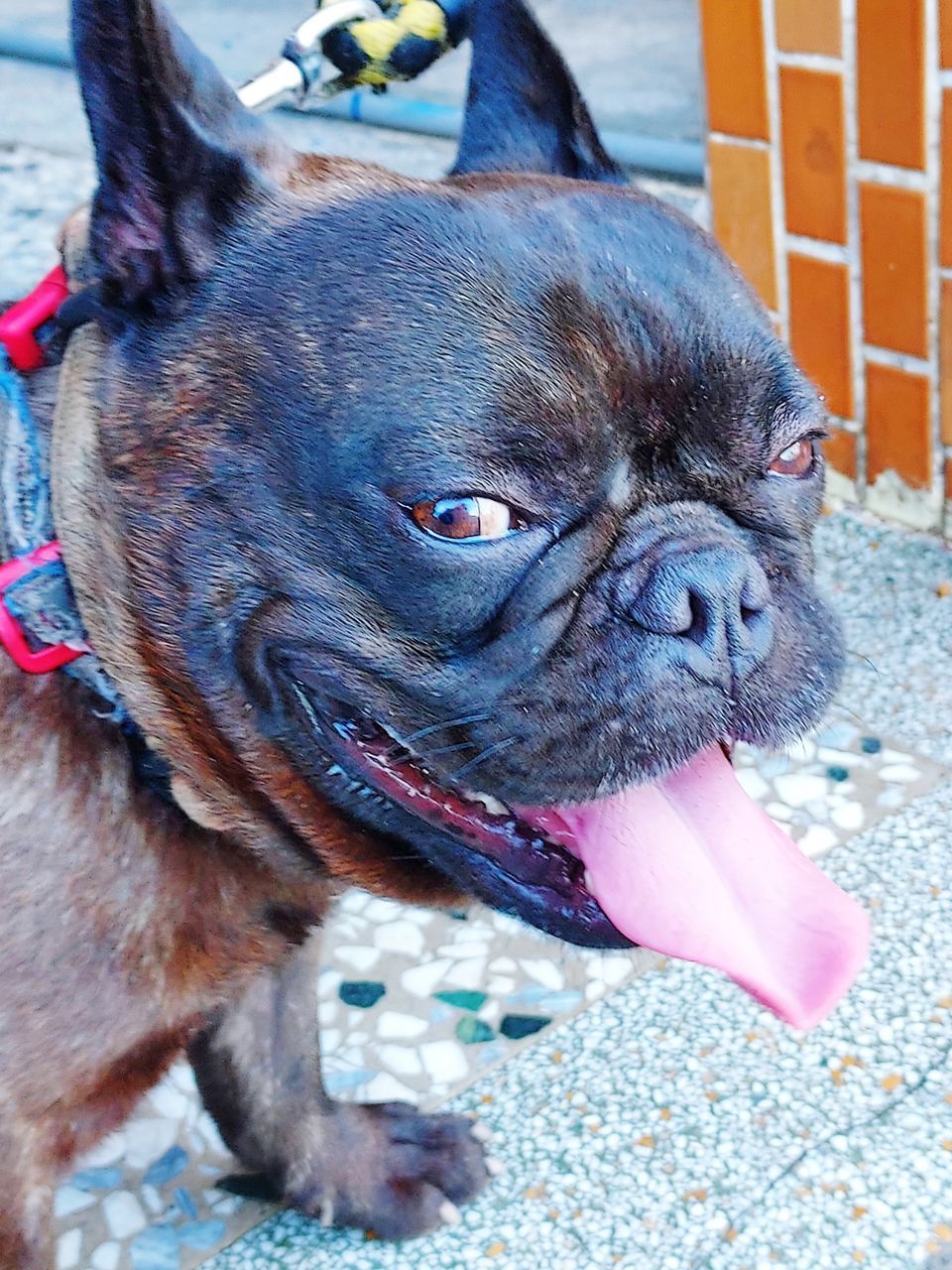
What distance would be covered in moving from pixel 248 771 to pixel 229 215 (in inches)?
22.6

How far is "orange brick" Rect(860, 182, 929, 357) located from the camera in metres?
2.94

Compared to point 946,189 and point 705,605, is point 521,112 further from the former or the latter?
point 946,189

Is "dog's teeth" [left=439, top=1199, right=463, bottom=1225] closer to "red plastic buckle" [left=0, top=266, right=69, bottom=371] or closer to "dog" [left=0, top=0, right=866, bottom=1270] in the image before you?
"dog" [left=0, top=0, right=866, bottom=1270]

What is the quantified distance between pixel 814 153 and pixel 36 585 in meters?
2.09

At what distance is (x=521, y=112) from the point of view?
1828 millimetres

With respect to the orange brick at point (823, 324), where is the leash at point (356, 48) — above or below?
above

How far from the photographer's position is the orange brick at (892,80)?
110 inches

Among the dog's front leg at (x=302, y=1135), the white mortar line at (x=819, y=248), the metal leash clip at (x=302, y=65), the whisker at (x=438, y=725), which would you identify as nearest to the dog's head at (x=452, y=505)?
the whisker at (x=438, y=725)

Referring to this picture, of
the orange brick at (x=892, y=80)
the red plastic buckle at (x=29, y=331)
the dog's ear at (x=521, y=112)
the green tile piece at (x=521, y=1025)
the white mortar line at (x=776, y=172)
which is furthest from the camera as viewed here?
the white mortar line at (x=776, y=172)

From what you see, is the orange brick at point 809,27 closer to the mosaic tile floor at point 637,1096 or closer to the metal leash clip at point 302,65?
the metal leash clip at point 302,65

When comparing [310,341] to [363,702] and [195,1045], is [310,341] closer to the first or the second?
[363,702]

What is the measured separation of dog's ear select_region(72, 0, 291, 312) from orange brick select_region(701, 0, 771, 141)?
71.0 inches

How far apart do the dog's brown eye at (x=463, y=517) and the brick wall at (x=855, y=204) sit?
1825 millimetres

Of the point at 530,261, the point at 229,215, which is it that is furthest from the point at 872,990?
the point at 229,215
